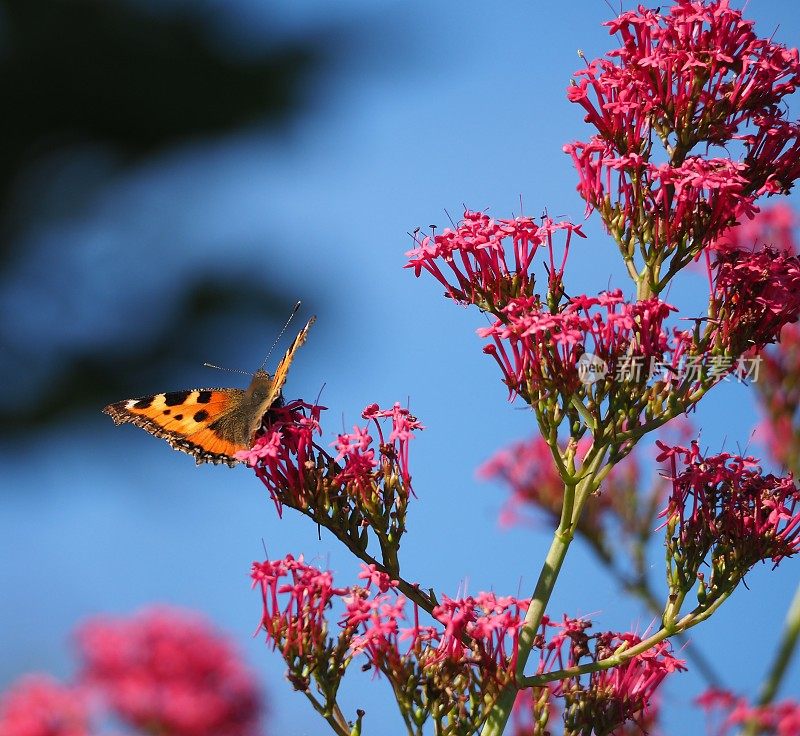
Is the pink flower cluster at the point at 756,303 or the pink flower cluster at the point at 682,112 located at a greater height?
the pink flower cluster at the point at 682,112

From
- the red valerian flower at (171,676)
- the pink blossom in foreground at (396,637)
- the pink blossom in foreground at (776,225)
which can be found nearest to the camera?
the pink blossom in foreground at (396,637)

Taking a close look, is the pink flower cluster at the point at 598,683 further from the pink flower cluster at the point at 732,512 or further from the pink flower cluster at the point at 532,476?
the pink flower cluster at the point at 532,476

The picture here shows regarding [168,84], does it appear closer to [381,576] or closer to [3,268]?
[3,268]

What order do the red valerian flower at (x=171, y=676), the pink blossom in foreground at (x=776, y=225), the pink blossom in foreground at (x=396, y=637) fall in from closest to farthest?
the pink blossom in foreground at (x=396, y=637), the red valerian flower at (x=171, y=676), the pink blossom in foreground at (x=776, y=225)

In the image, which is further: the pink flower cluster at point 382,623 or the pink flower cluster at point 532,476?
the pink flower cluster at point 532,476

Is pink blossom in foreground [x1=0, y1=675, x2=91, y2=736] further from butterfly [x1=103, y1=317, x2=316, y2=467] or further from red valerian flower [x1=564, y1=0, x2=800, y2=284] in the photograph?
red valerian flower [x1=564, y1=0, x2=800, y2=284]

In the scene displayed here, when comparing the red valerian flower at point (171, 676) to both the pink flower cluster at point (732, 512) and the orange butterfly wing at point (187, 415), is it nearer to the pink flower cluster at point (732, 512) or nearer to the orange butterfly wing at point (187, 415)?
the orange butterfly wing at point (187, 415)

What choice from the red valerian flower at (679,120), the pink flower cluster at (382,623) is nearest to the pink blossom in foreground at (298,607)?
the pink flower cluster at (382,623)

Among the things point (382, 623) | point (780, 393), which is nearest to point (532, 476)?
point (780, 393)

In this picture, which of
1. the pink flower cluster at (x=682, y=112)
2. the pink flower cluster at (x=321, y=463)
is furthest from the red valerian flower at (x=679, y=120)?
the pink flower cluster at (x=321, y=463)

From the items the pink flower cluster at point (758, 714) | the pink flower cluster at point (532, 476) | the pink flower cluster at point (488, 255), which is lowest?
the pink flower cluster at point (758, 714)
